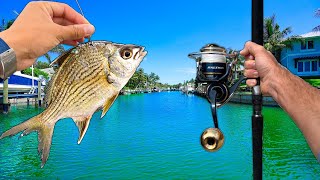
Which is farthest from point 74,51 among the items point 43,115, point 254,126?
point 254,126

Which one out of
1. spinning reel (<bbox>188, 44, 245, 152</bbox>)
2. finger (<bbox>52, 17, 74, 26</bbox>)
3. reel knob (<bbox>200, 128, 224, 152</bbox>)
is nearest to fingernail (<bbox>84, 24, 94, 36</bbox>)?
finger (<bbox>52, 17, 74, 26</bbox>)

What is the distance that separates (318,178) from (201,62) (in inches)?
679

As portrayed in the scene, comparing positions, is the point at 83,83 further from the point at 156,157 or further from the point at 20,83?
the point at 20,83

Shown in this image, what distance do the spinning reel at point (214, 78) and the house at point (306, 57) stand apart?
54.6m

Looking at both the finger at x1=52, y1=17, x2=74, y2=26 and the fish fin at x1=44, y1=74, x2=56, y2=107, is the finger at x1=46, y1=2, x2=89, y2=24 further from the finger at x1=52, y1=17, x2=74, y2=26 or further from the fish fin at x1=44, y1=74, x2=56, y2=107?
the fish fin at x1=44, y1=74, x2=56, y2=107

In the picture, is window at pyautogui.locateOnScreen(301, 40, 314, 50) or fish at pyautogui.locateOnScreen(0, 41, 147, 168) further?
window at pyautogui.locateOnScreen(301, 40, 314, 50)

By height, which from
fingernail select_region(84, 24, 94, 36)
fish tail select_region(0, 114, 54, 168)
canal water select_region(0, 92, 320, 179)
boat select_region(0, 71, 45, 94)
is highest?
boat select_region(0, 71, 45, 94)

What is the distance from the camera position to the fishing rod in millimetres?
2457

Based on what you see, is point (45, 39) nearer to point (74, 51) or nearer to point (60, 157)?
point (74, 51)

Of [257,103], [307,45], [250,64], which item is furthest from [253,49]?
[307,45]

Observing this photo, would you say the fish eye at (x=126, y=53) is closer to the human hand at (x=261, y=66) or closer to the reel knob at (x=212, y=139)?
the reel knob at (x=212, y=139)

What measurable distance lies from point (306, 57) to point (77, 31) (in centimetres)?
5648

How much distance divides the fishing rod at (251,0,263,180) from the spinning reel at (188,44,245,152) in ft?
0.87

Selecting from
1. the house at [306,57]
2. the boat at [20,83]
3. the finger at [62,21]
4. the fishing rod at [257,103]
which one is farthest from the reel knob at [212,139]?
the house at [306,57]
